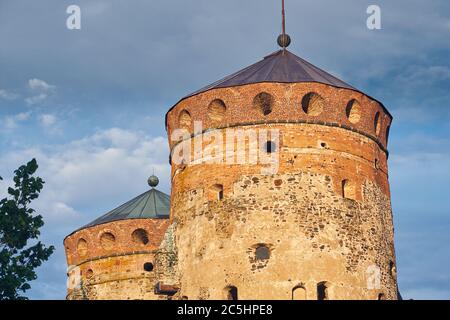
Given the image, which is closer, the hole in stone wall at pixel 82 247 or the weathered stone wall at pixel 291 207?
the weathered stone wall at pixel 291 207

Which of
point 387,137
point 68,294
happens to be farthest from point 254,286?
point 68,294

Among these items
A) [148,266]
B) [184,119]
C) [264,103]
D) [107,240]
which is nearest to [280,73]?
[264,103]

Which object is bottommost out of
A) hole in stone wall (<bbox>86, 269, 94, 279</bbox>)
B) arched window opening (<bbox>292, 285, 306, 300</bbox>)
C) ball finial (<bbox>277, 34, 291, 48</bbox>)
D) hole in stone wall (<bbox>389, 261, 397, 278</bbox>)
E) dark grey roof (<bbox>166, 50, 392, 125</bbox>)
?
arched window opening (<bbox>292, 285, 306, 300</bbox>)

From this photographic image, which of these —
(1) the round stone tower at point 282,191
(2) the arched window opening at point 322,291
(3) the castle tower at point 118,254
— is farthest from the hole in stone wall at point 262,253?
(3) the castle tower at point 118,254

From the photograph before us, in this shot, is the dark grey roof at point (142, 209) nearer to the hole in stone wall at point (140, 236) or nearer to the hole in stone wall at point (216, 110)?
the hole in stone wall at point (140, 236)

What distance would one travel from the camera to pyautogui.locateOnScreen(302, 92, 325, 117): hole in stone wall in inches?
884

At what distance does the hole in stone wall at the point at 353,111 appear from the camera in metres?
22.9

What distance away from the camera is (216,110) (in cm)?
2288

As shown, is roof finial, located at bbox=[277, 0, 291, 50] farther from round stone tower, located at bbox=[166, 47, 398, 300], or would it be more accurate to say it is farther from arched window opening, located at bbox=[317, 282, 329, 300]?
arched window opening, located at bbox=[317, 282, 329, 300]

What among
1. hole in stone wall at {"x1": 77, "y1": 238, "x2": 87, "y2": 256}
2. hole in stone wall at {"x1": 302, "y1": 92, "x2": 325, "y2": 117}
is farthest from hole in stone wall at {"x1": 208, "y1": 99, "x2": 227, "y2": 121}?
hole in stone wall at {"x1": 77, "y1": 238, "x2": 87, "y2": 256}

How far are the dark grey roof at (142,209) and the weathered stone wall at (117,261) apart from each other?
0.26 meters

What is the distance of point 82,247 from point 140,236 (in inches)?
78.1

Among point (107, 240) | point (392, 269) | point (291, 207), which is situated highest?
point (107, 240)

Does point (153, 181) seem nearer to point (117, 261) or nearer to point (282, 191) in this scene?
point (117, 261)
